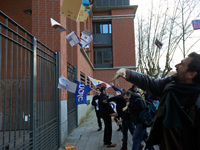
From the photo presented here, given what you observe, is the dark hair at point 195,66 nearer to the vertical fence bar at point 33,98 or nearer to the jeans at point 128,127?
the vertical fence bar at point 33,98

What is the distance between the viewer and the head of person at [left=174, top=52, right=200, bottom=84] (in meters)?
1.68

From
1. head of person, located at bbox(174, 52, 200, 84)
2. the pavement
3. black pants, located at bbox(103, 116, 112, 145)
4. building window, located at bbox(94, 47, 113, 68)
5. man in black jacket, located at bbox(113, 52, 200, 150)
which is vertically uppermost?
building window, located at bbox(94, 47, 113, 68)

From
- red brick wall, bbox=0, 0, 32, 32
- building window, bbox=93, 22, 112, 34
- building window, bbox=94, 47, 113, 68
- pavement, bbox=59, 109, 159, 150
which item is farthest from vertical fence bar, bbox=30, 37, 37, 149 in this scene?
building window, bbox=93, 22, 112, 34

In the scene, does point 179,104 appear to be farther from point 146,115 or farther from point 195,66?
point 146,115

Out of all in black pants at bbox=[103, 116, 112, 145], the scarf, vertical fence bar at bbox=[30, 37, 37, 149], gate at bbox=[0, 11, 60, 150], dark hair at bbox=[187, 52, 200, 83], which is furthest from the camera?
black pants at bbox=[103, 116, 112, 145]

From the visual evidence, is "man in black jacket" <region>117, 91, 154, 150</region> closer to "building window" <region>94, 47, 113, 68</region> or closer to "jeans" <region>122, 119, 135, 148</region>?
"jeans" <region>122, 119, 135, 148</region>

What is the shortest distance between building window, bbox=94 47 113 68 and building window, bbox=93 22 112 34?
225 cm

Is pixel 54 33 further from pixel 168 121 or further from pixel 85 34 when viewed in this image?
pixel 168 121

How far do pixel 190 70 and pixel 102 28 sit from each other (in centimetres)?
2222

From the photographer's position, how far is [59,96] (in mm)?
5715

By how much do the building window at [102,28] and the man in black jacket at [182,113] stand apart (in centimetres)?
2187

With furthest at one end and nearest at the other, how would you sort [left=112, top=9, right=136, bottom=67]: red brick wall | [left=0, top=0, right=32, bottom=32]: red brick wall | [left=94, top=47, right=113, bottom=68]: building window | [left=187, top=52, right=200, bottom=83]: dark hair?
[left=94, top=47, right=113, bottom=68]: building window
[left=112, top=9, right=136, bottom=67]: red brick wall
[left=0, top=0, right=32, bottom=32]: red brick wall
[left=187, top=52, right=200, bottom=83]: dark hair

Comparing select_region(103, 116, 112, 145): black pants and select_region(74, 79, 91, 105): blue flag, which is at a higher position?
select_region(74, 79, 91, 105): blue flag

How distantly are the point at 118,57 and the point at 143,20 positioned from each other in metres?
5.18
